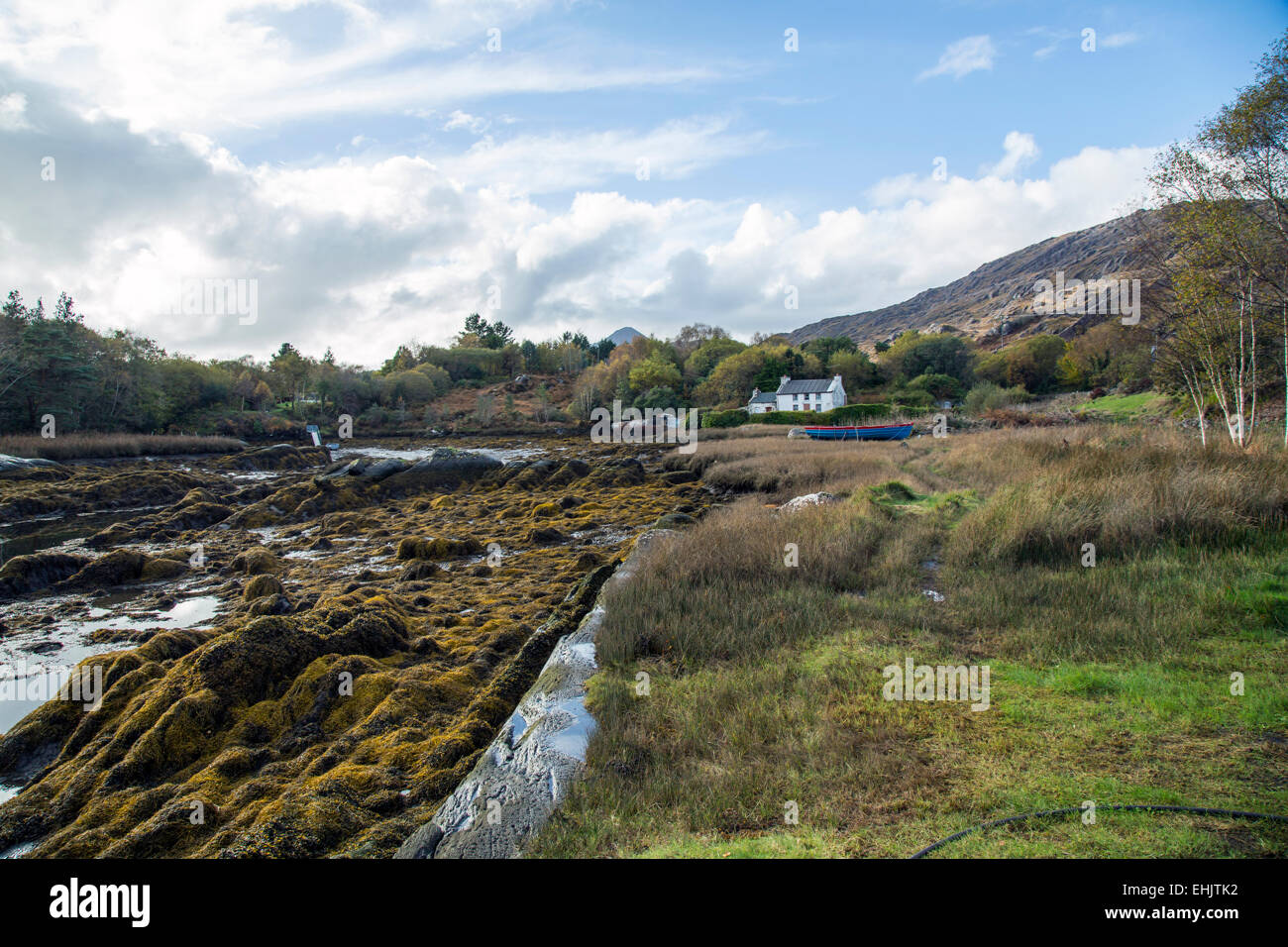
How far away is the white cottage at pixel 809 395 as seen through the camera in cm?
7294

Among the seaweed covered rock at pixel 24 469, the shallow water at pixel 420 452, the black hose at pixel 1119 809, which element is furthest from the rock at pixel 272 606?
the shallow water at pixel 420 452

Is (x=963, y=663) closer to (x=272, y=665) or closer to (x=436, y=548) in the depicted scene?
(x=272, y=665)

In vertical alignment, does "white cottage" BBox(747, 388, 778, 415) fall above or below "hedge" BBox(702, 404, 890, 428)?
above

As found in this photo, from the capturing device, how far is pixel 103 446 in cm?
4178

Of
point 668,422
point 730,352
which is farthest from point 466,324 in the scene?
point 668,422

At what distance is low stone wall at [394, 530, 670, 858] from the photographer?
372cm

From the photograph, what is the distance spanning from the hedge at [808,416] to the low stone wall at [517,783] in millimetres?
52689

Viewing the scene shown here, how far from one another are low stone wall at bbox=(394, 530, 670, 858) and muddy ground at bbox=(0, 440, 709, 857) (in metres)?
0.54

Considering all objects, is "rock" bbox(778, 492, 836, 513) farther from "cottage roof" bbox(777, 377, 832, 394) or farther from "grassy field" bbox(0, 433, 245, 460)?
"cottage roof" bbox(777, 377, 832, 394)

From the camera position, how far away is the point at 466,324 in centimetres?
14512

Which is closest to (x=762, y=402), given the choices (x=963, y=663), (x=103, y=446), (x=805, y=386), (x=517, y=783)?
(x=805, y=386)

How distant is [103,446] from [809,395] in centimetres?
6891

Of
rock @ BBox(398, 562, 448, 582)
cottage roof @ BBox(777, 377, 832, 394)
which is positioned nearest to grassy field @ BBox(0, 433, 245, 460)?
rock @ BBox(398, 562, 448, 582)
